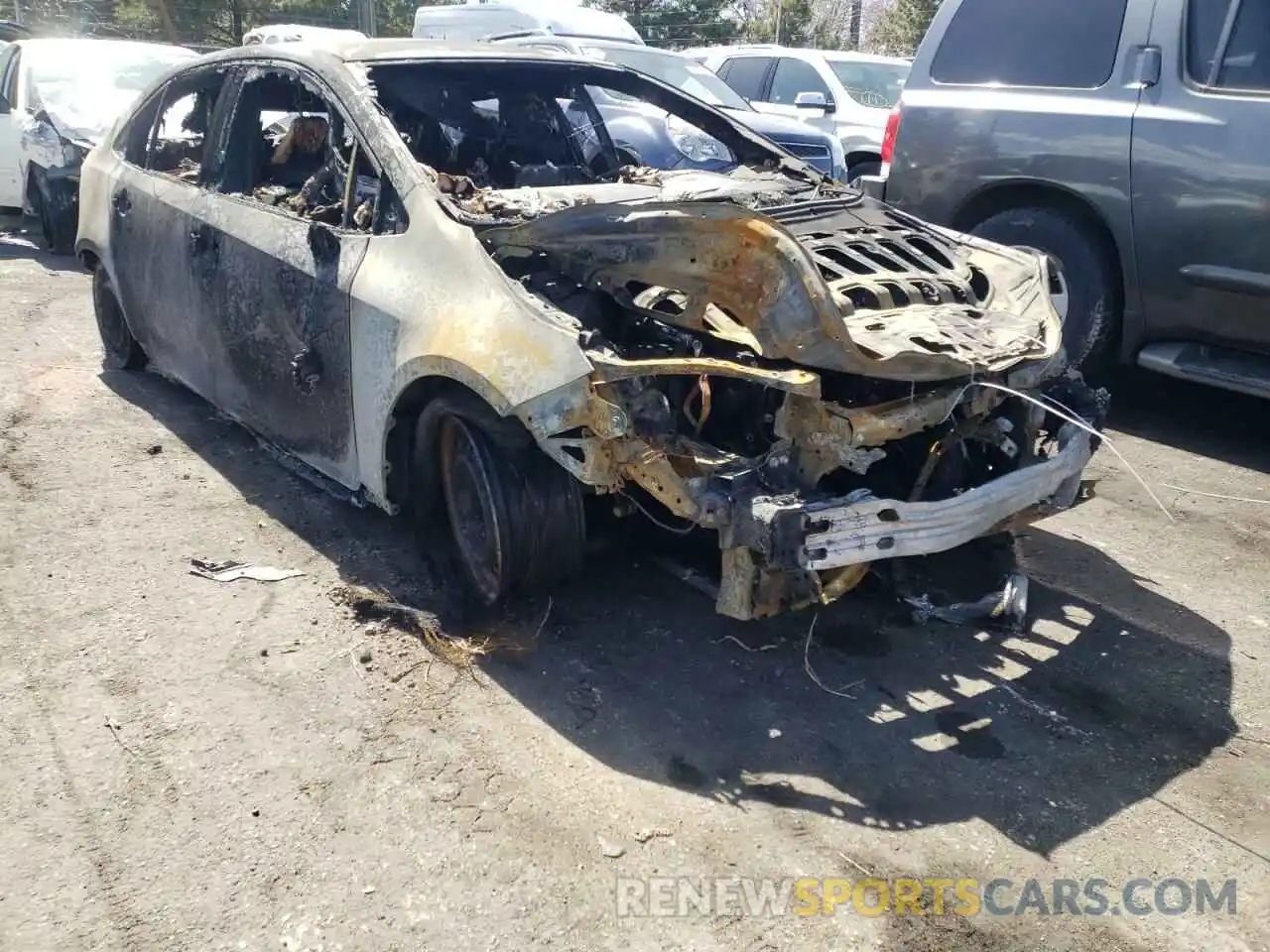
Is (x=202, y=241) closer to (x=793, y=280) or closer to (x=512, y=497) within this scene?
(x=512, y=497)

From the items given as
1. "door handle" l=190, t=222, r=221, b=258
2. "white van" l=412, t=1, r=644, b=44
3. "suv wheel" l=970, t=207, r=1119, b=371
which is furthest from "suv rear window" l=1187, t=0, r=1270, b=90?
"white van" l=412, t=1, r=644, b=44

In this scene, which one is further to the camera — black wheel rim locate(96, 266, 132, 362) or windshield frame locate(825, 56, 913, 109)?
windshield frame locate(825, 56, 913, 109)

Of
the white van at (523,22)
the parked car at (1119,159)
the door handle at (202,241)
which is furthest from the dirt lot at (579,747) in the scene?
the white van at (523,22)

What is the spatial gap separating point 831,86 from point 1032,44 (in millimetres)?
4982

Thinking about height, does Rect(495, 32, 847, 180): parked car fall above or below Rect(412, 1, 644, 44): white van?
below

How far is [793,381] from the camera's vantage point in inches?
113

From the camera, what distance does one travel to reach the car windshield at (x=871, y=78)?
36.1ft

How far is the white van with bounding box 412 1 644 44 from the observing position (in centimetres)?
1146

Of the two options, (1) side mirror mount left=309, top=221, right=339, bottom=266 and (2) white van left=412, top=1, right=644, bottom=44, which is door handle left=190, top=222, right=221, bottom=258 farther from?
(2) white van left=412, top=1, right=644, bottom=44

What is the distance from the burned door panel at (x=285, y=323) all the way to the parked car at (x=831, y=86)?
22.7ft

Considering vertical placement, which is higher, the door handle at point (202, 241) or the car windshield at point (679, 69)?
the car windshield at point (679, 69)

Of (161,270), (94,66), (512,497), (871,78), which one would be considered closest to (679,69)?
(871,78)

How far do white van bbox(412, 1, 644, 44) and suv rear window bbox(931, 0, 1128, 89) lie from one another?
17.0 feet

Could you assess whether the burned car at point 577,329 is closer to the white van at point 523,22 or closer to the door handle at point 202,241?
the door handle at point 202,241
